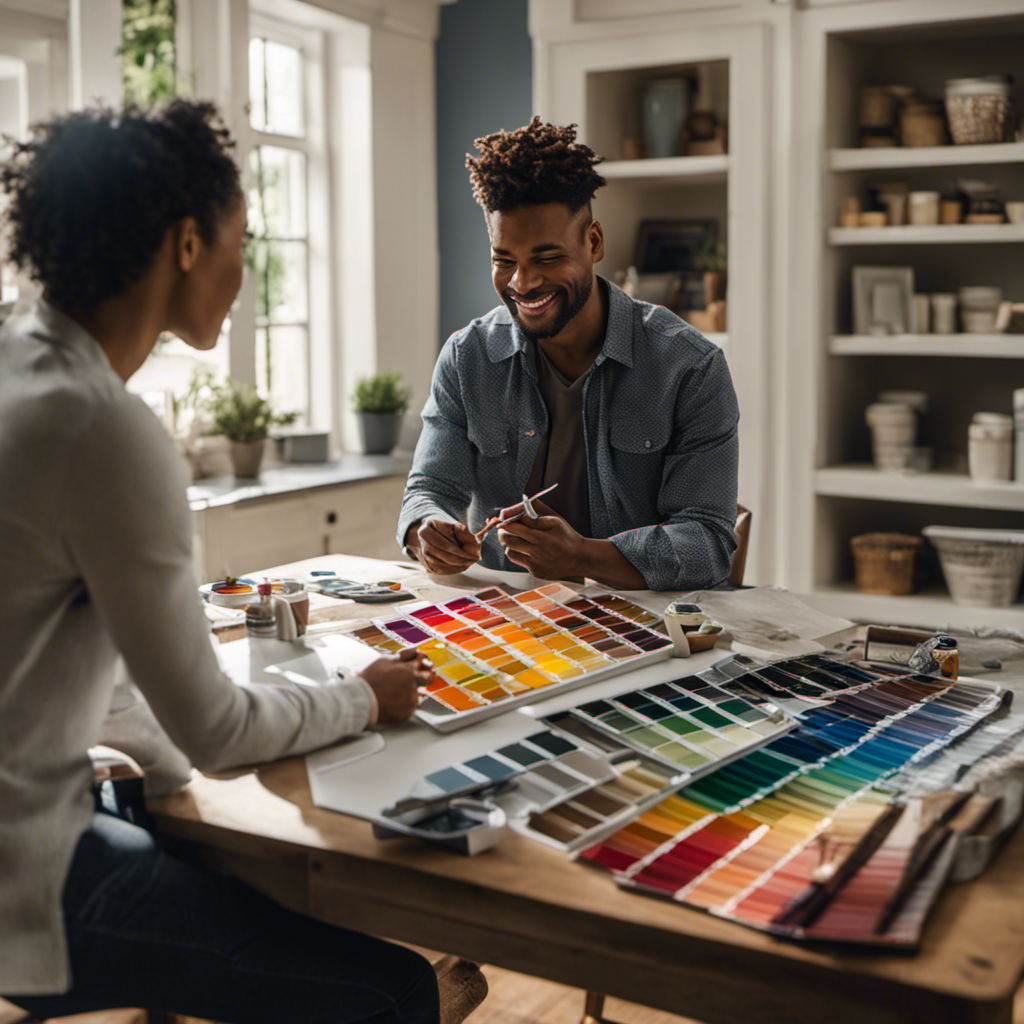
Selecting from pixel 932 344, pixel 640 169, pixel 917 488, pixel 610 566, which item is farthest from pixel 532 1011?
pixel 640 169

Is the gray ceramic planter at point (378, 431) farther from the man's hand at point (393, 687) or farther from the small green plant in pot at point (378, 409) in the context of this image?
the man's hand at point (393, 687)

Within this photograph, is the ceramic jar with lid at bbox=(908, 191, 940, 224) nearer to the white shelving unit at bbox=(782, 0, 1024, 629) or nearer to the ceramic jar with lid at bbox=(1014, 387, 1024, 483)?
the white shelving unit at bbox=(782, 0, 1024, 629)

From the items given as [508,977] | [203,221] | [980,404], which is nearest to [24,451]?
[203,221]

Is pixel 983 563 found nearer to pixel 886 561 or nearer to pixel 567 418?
pixel 886 561

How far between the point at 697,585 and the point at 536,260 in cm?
71

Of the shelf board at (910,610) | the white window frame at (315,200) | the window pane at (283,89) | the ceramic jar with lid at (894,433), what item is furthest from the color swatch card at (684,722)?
the window pane at (283,89)

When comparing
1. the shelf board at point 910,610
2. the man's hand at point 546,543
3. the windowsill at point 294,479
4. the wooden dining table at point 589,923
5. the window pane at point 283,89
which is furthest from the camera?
the window pane at point 283,89

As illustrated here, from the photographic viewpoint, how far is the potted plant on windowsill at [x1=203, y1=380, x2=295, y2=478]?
382cm

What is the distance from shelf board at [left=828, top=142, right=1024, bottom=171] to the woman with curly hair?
9.26 ft

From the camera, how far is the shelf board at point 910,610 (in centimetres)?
360

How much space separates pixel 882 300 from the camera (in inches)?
149

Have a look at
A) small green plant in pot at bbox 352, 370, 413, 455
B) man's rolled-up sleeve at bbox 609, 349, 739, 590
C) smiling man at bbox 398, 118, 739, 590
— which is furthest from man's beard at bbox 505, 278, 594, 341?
small green plant in pot at bbox 352, 370, 413, 455

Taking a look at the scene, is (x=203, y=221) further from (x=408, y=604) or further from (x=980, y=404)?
(x=980, y=404)

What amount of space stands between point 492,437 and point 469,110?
263cm
